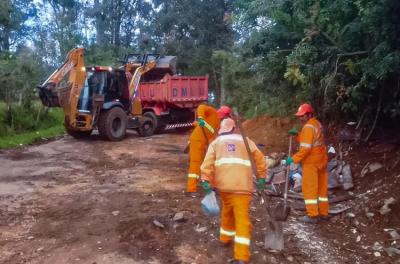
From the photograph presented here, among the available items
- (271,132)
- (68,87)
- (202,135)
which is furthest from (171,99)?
(202,135)

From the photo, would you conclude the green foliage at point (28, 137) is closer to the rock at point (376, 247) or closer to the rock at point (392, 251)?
the rock at point (376, 247)

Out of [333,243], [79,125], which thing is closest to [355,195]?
[333,243]

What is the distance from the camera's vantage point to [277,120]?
10844 mm

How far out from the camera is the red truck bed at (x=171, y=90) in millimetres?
14677

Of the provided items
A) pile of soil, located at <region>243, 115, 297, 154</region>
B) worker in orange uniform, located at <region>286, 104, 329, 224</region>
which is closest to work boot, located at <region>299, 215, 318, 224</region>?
worker in orange uniform, located at <region>286, 104, 329, 224</region>

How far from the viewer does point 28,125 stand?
48.1 ft

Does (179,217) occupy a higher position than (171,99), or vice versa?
(171,99)

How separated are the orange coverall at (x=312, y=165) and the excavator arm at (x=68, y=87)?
296 inches

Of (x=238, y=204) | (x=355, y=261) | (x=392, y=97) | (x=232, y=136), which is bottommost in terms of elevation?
(x=355, y=261)

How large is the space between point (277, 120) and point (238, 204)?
22.0ft

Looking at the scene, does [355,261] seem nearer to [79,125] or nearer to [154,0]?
[79,125]

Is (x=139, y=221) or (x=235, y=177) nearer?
(x=235, y=177)

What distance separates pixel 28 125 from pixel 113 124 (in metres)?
3.57

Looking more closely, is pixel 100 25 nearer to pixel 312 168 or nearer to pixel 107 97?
pixel 107 97
